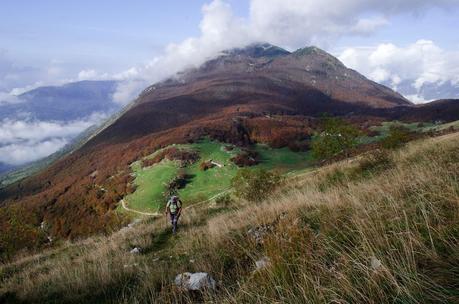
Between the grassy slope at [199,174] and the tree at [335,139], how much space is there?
86.1 feet

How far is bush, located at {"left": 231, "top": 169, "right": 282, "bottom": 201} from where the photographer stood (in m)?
26.1

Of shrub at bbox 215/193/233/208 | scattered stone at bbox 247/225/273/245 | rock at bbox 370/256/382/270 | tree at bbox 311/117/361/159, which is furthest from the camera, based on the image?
tree at bbox 311/117/361/159

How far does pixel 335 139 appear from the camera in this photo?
4881 centimetres

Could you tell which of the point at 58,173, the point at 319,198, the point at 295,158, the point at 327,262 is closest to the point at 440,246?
the point at 327,262

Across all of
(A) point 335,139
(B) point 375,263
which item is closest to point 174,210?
(B) point 375,263

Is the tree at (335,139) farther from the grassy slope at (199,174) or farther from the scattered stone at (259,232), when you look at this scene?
the scattered stone at (259,232)

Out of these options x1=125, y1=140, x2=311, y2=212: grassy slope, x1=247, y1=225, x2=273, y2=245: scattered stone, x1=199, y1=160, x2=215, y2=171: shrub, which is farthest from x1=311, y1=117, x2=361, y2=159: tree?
x1=247, y1=225, x2=273, y2=245: scattered stone

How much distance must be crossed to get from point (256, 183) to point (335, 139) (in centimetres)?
2290

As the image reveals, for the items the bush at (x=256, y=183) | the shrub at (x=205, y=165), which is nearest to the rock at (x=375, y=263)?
the bush at (x=256, y=183)

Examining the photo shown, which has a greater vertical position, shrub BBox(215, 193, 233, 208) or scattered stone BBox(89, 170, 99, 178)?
scattered stone BBox(89, 170, 99, 178)

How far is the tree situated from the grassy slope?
2623 centimetres

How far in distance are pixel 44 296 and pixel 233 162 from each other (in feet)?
270

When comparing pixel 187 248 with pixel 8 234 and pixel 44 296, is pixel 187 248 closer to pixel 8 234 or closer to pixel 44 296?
pixel 44 296

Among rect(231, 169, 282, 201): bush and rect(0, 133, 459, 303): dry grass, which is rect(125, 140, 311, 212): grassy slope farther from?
rect(0, 133, 459, 303): dry grass
